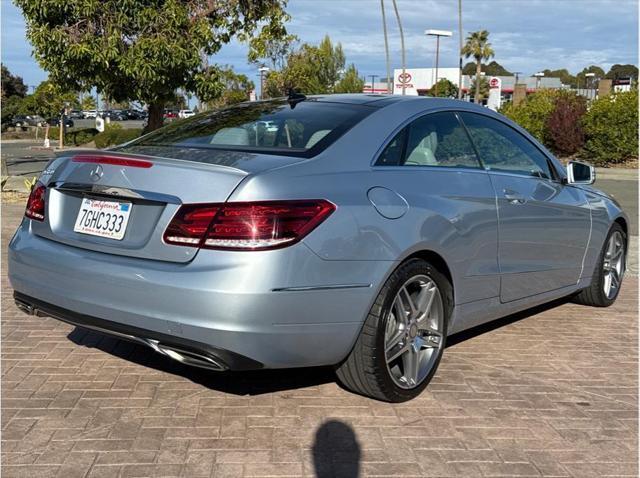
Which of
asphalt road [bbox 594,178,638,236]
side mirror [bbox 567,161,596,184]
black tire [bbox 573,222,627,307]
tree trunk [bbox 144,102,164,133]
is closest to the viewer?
side mirror [bbox 567,161,596,184]

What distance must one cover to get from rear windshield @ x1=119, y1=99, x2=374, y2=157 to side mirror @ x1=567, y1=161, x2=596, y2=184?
2.11 metres

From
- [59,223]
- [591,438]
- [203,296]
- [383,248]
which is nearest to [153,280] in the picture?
[203,296]

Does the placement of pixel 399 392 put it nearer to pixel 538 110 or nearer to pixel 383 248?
pixel 383 248

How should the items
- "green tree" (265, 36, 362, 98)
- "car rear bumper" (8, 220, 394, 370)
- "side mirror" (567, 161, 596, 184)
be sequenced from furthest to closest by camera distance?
1. "green tree" (265, 36, 362, 98)
2. "side mirror" (567, 161, 596, 184)
3. "car rear bumper" (8, 220, 394, 370)

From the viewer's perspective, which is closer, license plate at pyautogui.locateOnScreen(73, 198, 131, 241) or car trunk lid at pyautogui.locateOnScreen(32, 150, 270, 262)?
car trunk lid at pyautogui.locateOnScreen(32, 150, 270, 262)

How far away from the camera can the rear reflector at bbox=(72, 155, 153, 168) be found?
3309 mm

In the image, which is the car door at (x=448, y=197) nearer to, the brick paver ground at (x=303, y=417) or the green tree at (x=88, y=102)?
the brick paver ground at (x=303, y=417)

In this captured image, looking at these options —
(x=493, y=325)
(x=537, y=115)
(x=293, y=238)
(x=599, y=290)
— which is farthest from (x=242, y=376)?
(x=537, y=115)

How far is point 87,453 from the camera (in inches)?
122

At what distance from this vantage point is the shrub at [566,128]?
25016 millimetres

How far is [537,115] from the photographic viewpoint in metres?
26.8

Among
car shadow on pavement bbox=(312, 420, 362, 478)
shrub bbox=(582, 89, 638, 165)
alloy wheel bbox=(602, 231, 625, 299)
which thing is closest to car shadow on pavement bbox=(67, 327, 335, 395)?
car shadow on pavement bbox=(312, 420, 362, 478)

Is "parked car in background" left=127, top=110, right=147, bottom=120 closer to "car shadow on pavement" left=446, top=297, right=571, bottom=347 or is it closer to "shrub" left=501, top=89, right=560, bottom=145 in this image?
"shrub" left=501, top=89, right=560, bottom=145

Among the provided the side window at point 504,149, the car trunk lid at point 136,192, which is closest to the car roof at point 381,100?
the side window at point 504,149
